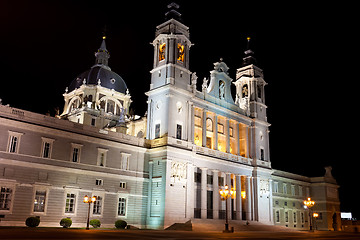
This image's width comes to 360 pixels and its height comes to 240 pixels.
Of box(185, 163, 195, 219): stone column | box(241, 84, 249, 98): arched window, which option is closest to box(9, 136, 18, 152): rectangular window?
box(185, 163, 195, 219): stone column

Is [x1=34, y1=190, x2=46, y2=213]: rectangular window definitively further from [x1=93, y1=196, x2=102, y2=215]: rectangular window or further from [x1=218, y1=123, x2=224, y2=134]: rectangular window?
[x1=218, y1=123, x2=224, y2=134]: rectangular window

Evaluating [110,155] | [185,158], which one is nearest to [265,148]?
[185,158]

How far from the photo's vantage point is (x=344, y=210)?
319ft

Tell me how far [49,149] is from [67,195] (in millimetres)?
5213

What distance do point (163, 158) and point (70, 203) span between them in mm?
12139

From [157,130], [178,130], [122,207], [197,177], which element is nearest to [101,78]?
[157,130]

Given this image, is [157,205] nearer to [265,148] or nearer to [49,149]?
[49,149]

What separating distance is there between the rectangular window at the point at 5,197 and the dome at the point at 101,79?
4563 cm

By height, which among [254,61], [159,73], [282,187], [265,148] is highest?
[254,61]

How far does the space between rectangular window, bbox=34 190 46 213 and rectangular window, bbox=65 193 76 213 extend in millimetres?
2539

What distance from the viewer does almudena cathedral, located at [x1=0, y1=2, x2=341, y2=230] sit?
3566 centimetres

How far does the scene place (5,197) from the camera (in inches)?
1312

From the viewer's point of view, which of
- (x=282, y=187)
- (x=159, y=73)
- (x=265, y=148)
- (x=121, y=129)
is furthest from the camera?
(x=282, y=187)

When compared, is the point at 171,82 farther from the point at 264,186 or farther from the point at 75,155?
the point at 264,186
